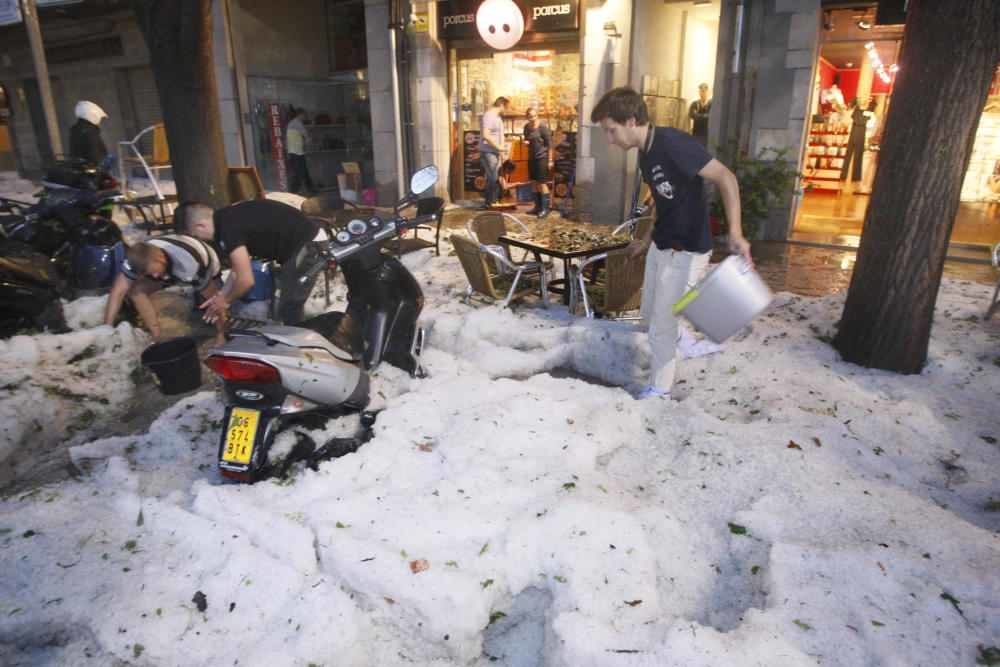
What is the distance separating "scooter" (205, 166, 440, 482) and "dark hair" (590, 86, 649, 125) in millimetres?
1184

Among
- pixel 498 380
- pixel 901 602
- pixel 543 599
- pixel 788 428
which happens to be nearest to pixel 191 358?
pixel 498 380

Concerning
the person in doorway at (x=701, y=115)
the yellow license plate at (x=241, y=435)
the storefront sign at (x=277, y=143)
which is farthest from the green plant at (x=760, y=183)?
the storefront sign at (x=277, y=143)

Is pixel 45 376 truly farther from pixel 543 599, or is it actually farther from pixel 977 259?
pixel 977 259

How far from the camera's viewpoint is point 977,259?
8430mm

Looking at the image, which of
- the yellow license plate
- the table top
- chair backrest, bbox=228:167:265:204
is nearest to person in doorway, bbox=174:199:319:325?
the yellow license plate

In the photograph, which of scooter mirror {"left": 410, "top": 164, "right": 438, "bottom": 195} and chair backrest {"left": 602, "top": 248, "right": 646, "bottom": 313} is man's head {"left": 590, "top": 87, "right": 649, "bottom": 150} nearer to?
scooter mirror {"left": 410, "top": 164, "right": 438, "bottom": 195}

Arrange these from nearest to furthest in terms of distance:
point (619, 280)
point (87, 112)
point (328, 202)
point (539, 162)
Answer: point (619, 280) < point (87, 112) < point (539, 162) < point (328, 202)

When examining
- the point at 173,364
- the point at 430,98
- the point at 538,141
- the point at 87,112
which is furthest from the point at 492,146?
the point at 173,364

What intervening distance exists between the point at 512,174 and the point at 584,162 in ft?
11.4

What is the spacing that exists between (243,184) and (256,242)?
17.1 ft

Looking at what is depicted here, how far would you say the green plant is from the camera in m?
9.34

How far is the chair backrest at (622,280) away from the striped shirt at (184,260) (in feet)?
10.8

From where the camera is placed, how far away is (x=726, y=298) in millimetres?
3553

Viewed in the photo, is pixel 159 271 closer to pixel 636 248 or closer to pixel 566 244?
pixel 566 244
